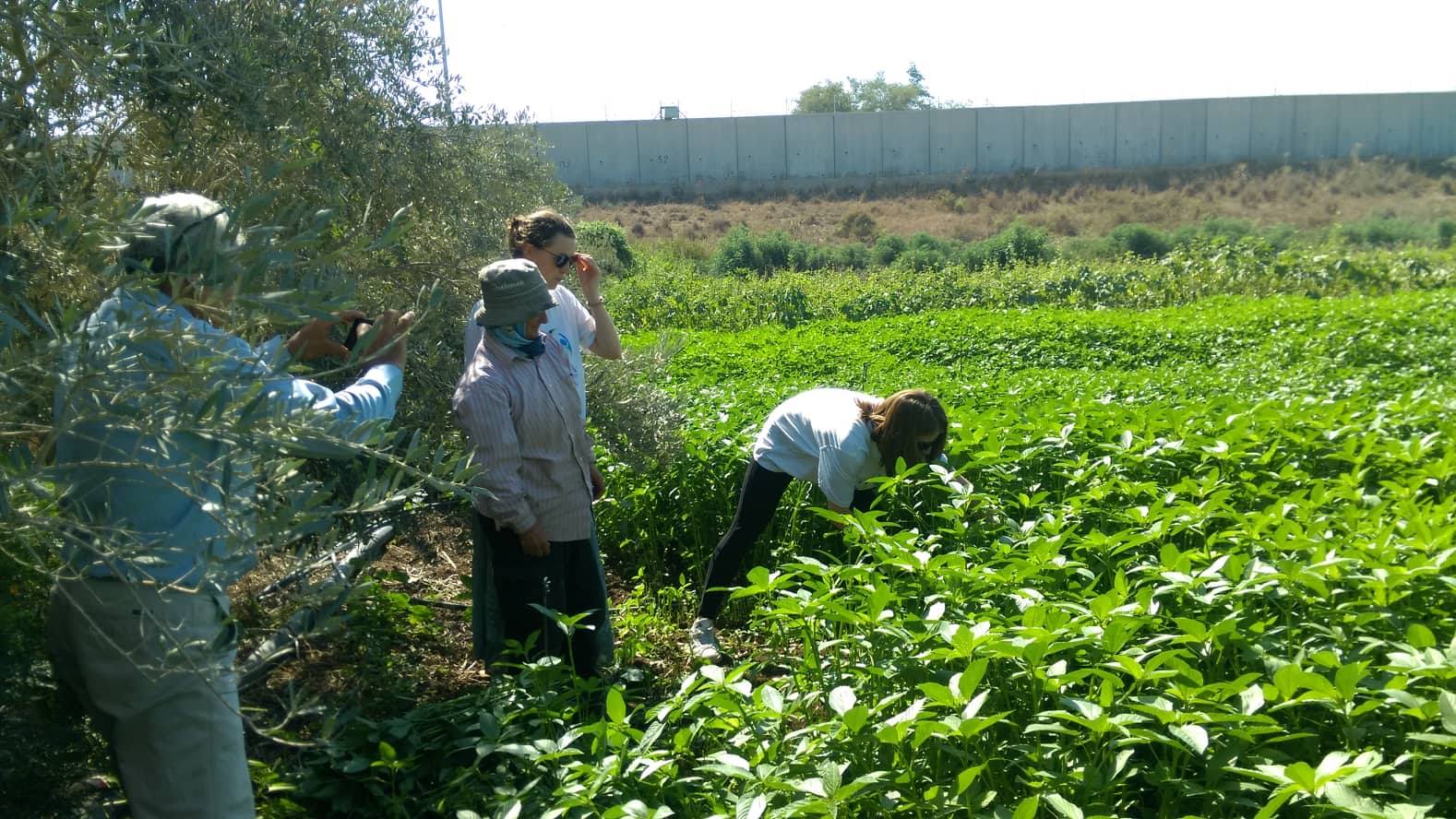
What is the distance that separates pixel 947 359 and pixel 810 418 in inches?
255

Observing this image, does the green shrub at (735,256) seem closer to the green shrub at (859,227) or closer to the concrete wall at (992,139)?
the green shrub at (859,227)

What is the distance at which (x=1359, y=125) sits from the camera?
1746 inches

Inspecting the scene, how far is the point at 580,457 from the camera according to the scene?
354 cm

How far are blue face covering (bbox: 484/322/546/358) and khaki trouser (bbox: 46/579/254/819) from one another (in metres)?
1.39

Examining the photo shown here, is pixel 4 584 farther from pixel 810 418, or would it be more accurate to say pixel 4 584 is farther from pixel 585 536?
pixel 810 418

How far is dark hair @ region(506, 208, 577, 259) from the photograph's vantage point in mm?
3680

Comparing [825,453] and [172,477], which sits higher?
[172,477]

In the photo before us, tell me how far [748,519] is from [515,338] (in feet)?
4.07

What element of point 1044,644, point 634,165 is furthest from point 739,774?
point 634,165

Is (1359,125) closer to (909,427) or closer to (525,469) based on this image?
(909,427)

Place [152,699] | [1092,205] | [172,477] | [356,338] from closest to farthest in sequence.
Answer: [172,477]
[152,699]
[356,338]
[1092,205]

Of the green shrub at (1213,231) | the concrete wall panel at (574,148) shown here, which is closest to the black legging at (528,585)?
the green shrub at (1213,231)

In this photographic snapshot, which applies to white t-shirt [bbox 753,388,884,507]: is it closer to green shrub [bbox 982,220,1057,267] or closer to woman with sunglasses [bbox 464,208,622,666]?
woman with sunglasses [bbox 464,208,622,666]

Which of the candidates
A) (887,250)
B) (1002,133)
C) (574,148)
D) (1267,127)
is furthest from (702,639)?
(1267,127)
